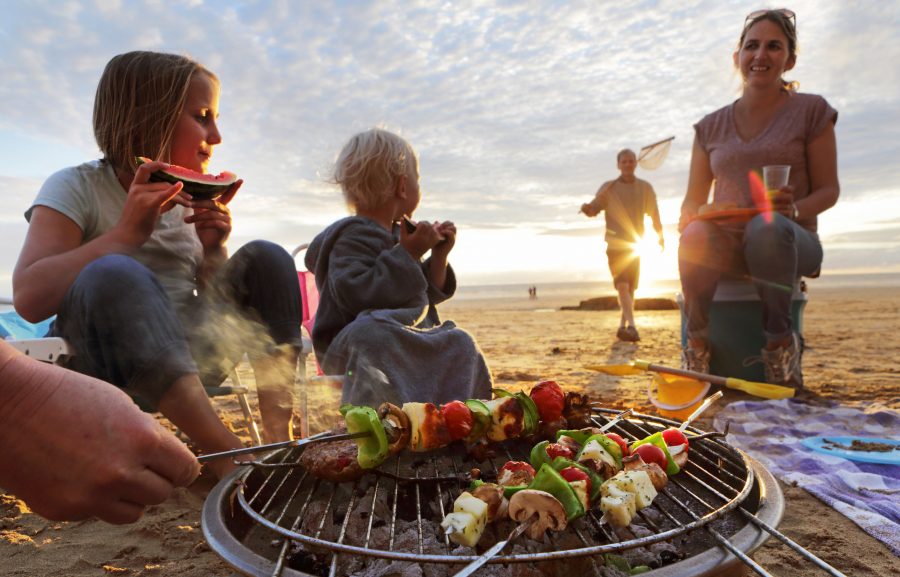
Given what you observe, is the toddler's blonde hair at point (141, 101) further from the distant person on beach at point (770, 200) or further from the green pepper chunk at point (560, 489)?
the distant person on beach at point (770, 200)

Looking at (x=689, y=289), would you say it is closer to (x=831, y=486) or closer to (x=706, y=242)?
(x=706, y=242)

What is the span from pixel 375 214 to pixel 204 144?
44.4 inches

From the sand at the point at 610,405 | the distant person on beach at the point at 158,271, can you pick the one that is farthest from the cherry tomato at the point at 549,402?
the distant person on beach at the point at 158,271

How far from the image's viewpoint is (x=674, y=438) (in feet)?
6.26

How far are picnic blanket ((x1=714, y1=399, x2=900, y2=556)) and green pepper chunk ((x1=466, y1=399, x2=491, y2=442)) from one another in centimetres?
143

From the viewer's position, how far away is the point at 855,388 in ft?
16.5

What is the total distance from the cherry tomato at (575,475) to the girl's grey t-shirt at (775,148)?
380 cm

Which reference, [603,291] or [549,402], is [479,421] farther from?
[603,291]

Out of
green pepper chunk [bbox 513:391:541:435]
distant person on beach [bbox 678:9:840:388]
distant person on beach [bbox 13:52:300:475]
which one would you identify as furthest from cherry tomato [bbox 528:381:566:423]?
distant person on beach [bbox 678:9:840:388]

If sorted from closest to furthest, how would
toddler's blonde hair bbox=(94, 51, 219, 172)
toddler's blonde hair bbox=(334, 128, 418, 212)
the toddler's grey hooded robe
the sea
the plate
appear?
toddler's blonde hair bbox=(94, 51, 219, 172)
the toddler's grey hooded robe
toddler's blonde hair bbox=(334, 128, 418, 212)
the plate
the sea

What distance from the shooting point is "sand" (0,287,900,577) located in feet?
6.83

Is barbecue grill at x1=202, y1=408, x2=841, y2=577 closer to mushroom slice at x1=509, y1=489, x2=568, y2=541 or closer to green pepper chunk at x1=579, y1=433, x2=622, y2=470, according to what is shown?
mushroom slice at x1=509, y1=489, x2=568, y2=541

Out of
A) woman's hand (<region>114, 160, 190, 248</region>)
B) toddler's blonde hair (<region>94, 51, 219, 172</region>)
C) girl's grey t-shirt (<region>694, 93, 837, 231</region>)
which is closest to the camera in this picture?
woman's hand (<region>114, 160, 190, 248</region>)

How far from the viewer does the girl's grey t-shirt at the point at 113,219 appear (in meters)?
2.59
